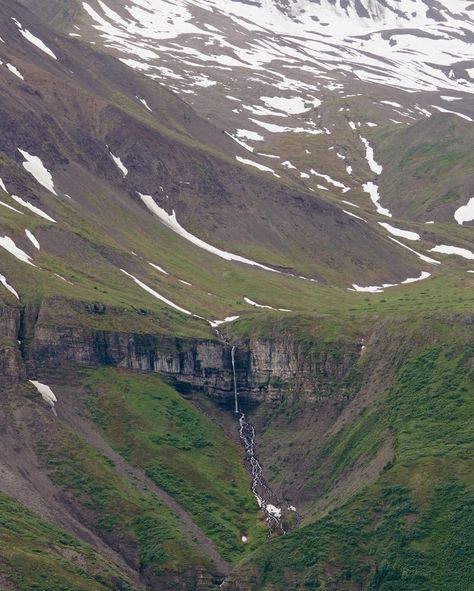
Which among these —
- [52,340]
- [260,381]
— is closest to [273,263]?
[260,381]

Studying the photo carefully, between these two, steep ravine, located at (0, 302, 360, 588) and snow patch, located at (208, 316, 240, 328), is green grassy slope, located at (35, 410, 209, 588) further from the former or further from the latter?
snow patch, located at (208, 316, 240, 328)

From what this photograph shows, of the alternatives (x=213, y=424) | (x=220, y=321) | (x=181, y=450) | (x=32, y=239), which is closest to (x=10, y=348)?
(x=181, y=450)

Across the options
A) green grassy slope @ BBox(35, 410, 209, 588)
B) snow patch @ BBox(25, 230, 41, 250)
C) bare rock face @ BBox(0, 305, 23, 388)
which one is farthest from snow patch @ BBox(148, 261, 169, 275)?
green grassy slope @ BBox(35, 410, 209, 588)

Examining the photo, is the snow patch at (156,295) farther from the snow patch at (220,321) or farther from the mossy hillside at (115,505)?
the mossy hillside at (115,505)

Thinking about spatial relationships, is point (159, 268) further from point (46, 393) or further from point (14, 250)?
point (46, 393)

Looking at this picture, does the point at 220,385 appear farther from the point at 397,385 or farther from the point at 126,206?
the point at 126,206

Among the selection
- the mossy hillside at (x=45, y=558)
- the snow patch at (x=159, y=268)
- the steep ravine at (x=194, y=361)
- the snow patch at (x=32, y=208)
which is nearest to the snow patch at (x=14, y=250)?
the steep ravine at (x=194, y=361)
